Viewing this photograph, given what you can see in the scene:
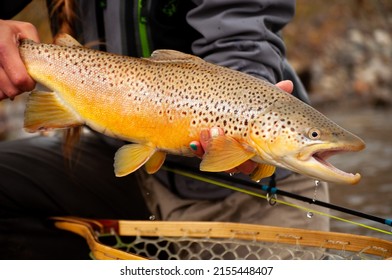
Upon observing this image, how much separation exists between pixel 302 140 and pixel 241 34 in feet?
2.08

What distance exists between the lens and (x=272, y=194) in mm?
2117

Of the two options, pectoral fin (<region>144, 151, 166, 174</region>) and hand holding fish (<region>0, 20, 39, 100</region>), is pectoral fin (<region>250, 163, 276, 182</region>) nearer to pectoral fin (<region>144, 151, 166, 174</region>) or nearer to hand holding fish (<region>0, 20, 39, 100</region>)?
pectoral fin (<region>144, 151, 166, 174</region>)

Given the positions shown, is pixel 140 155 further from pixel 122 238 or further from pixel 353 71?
pixel 353 71

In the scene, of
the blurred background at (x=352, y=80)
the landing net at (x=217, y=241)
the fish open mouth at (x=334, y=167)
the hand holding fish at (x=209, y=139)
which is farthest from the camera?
the blurred background at (x=352, y=80)

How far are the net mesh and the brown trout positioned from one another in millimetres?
413

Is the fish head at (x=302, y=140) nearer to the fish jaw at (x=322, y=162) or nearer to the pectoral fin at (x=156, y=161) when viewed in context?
the fish jaw at (x=322, y=162)

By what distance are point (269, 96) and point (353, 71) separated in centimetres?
916

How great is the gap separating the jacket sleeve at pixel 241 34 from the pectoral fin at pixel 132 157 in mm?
422

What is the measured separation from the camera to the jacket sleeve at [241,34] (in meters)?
2.03

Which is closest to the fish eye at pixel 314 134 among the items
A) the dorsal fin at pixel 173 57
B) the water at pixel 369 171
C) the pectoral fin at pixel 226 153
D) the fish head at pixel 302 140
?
the fish head at pixel 302 140

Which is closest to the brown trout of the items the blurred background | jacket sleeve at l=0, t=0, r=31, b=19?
jacket sleeve at l=0, t=0, r=31, b=19

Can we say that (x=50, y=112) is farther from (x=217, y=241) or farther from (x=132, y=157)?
(x=217, y=241)

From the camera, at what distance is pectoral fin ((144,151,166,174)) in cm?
176
